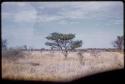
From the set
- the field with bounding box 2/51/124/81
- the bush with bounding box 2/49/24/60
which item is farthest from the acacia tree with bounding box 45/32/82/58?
the bush with bounding box 2/49/24/60

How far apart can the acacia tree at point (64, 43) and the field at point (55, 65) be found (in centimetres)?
11

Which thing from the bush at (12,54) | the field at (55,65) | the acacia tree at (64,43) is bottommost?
the field at (55,65)

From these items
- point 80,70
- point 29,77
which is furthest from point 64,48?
point 29,77

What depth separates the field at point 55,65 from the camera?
10.7ft

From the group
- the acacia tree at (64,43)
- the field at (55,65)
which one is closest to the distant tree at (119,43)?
the field at (55,65)

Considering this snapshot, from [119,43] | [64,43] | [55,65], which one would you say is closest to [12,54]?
[55,65]

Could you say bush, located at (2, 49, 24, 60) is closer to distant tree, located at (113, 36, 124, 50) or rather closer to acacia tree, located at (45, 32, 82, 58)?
acacia tree, located at (45, 32, 82, 58)

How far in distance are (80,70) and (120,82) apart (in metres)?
0.53

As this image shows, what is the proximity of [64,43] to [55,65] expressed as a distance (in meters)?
0.47

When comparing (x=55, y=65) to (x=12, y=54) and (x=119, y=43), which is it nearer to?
(x=12, y=54)

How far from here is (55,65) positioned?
335 centimetres

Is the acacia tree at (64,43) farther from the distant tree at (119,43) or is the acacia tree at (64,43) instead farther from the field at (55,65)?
the distant tree at (119,43)

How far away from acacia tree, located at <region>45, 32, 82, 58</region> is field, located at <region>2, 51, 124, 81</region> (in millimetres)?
107

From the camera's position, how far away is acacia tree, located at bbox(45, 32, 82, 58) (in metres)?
3.44
